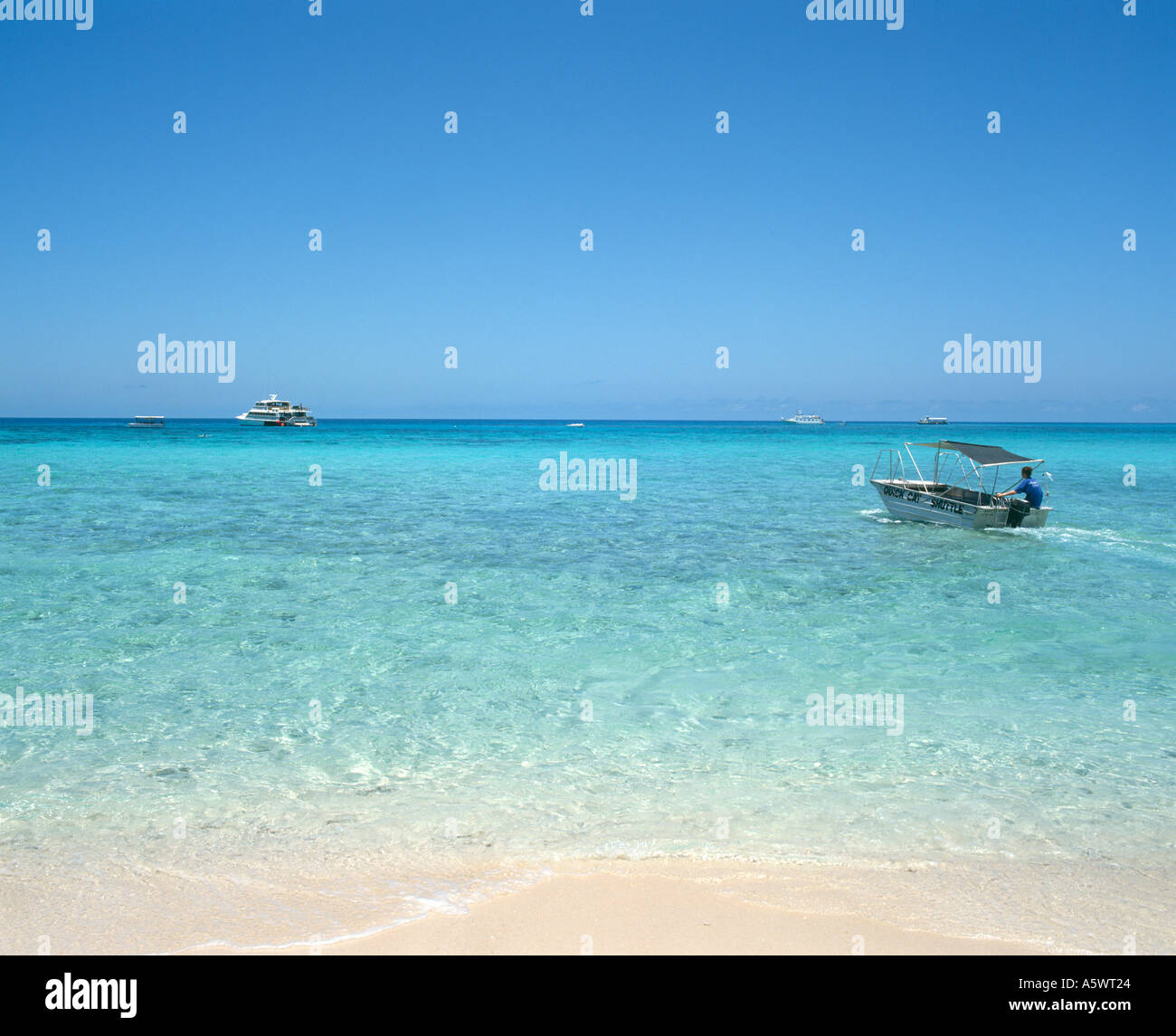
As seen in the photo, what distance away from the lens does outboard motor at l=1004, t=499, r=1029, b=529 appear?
2262cm

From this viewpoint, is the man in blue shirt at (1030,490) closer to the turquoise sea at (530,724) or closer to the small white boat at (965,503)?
the small white boat at (965,503)

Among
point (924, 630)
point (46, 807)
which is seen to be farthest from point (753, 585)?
point (46, 807)

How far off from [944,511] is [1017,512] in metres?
2.01

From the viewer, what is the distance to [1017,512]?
22734 mm

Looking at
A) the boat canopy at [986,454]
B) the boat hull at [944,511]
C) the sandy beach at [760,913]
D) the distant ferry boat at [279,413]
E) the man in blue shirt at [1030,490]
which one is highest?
the distant ferry boat at [279,413]

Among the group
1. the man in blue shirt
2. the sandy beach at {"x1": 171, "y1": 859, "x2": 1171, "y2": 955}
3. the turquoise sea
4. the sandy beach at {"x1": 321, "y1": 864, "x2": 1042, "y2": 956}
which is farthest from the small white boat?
the sandy beach at {"x1": 321, "y1": 864, "x2": 1042, "y2": 956}

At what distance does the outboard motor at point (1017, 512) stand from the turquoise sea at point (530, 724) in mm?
2772

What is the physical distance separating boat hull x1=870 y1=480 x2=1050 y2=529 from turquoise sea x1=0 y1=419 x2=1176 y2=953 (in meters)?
2.93

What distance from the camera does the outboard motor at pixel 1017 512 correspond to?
2262cm

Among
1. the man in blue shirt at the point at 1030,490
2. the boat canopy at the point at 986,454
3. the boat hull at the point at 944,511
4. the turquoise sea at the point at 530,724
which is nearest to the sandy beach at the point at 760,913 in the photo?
the turquoise sea at the point at 530,724

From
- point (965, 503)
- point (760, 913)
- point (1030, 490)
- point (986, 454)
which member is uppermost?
point (986, 454)

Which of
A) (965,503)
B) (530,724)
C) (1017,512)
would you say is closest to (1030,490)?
(1017,512)

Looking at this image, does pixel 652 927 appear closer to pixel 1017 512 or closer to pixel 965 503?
pixel 965 503

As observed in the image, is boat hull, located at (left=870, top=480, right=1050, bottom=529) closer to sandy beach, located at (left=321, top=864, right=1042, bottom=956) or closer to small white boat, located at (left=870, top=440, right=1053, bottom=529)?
small white boat, located at (left=870, top=440, right=1053, bottom=529)
